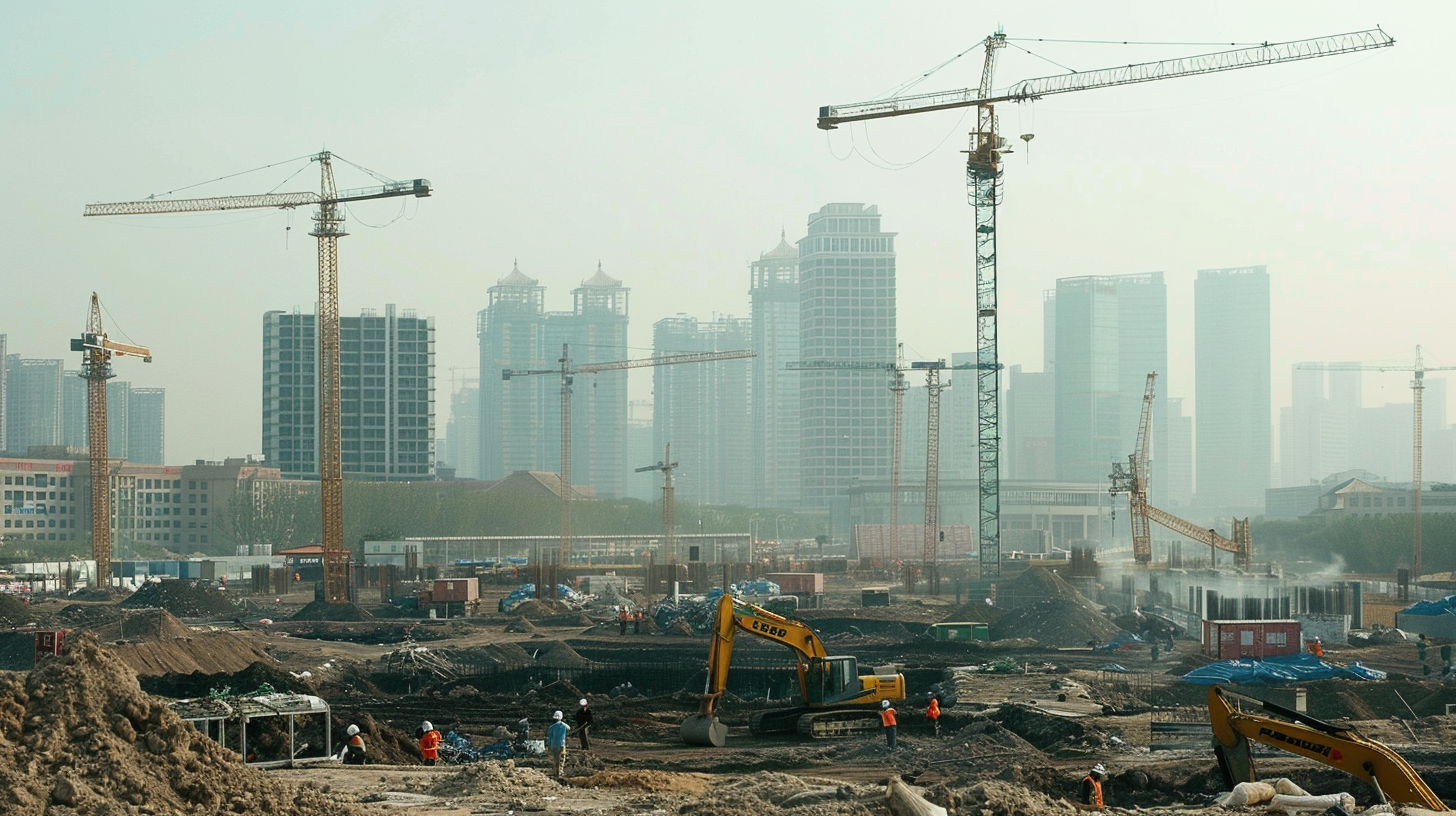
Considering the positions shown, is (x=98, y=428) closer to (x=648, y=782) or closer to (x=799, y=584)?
(x=799, y=584)

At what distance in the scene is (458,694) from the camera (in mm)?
32594

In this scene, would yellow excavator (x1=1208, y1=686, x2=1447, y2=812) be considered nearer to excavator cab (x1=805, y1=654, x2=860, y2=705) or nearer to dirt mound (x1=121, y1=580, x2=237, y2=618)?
excavator cab (x1=805, y1=654, x2=860, y2=705)

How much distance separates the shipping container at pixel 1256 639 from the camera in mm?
34406

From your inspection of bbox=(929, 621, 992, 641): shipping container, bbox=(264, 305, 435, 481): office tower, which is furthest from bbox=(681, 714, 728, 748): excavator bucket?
bbox=(264, 305, 435, 481): office tower

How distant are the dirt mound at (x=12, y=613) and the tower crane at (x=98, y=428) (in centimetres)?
2340

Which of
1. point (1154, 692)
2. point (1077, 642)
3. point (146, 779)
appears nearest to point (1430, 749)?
point (1154, 692)

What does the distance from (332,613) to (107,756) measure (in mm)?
44033

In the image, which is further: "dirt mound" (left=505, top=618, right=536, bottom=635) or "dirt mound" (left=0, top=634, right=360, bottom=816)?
"dirt mound" (left=505, top=618, right=536, bottom=635)

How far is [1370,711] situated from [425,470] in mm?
141024

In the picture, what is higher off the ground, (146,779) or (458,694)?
(146,779)

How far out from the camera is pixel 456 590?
57.6m

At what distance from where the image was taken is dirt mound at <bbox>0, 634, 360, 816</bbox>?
13.2 meters

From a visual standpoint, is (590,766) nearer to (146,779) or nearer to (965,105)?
(146,779)

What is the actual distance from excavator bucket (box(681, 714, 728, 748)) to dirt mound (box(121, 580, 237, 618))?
120 feet
